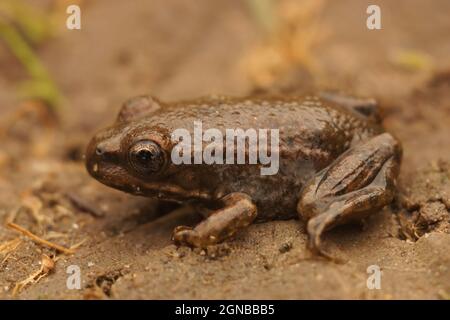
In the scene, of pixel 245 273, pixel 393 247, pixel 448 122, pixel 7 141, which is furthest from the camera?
pixel 7 141

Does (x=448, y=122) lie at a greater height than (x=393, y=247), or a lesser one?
greater

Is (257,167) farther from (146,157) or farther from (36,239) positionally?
(36,239)

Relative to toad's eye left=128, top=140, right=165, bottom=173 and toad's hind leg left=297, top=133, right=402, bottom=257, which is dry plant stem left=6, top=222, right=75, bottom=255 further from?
toad's hind leg left=297, top=133, right=402, bottom=257

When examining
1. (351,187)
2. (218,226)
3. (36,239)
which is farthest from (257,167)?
(36,239)

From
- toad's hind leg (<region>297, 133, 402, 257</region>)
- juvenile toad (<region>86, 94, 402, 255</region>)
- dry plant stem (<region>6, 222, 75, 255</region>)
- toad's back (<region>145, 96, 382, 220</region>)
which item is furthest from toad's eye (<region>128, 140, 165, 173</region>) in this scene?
toad's hind leg (<region>297, 133, 402, 257</region>)

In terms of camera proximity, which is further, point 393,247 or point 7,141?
point 7,141
